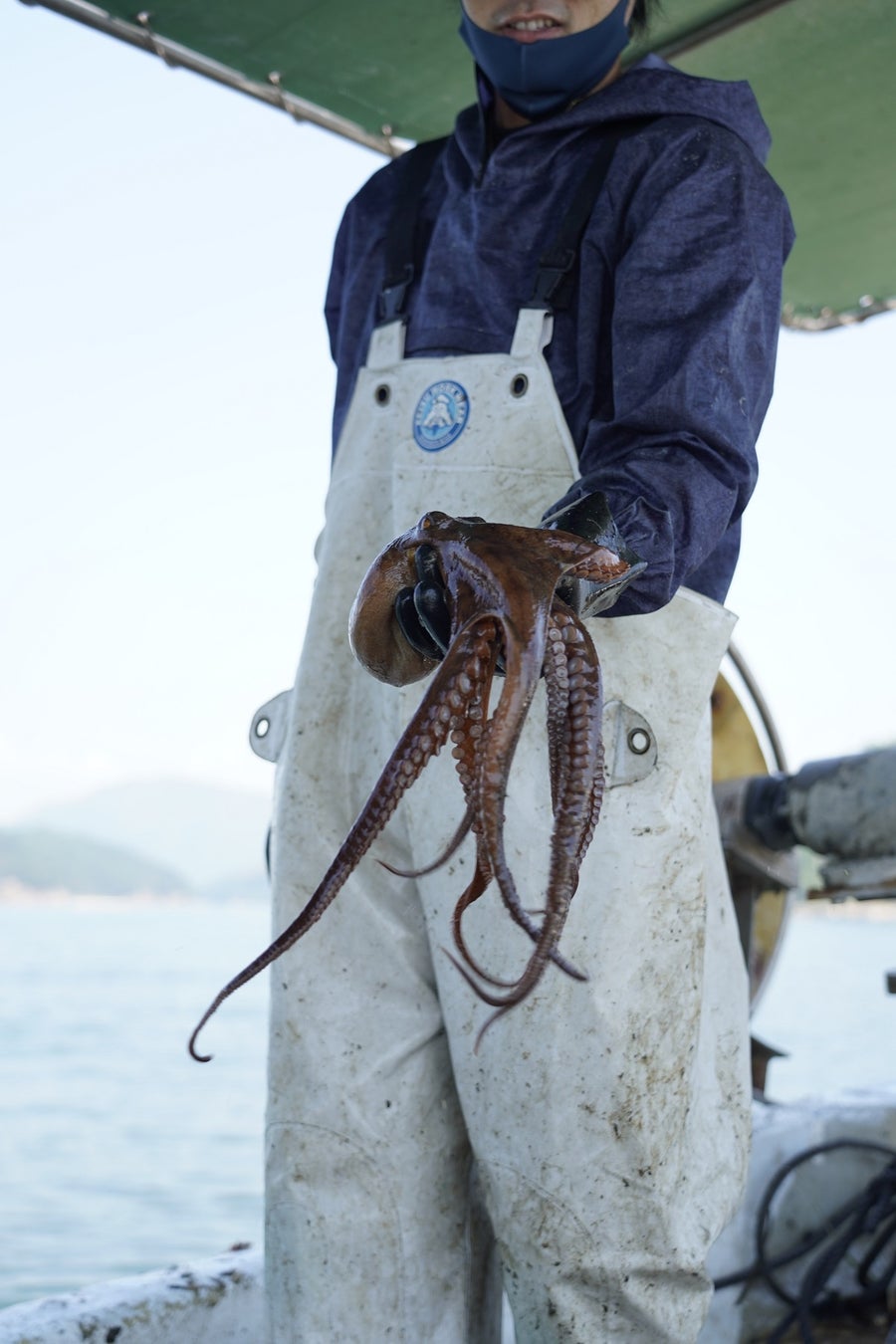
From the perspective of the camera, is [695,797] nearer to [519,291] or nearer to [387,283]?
[519,291]

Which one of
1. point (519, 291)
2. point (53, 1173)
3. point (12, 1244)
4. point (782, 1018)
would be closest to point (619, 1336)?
point (519, 291)

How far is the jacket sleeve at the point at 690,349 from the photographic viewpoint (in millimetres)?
1388

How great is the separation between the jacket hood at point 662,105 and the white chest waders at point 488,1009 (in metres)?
0.28

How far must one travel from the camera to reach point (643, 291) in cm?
155

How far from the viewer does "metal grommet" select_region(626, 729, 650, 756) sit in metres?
1.57

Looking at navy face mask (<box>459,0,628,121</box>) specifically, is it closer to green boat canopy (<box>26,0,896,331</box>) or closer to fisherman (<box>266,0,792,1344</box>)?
fisherman (<box>266,0,792,1344</box>)

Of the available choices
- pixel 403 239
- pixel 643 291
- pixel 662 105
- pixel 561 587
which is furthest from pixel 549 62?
pixel 561 587

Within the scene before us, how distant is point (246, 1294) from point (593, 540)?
1414mm

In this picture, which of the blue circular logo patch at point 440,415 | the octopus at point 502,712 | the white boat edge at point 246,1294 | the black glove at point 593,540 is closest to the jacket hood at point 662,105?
the blue circular logo patch at point 440,415

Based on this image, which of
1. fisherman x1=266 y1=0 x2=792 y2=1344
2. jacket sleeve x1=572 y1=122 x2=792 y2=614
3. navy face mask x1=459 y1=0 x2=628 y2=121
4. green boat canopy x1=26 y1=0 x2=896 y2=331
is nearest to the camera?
jacket sleeve x1=572 y1=122 x2=792 y2=614

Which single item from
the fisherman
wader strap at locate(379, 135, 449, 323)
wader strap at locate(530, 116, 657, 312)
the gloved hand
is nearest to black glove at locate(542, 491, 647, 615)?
the gloved hand

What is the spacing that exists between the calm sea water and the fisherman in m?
0.81

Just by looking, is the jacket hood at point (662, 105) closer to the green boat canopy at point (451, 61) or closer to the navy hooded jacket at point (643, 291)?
the navy hooded jacket at point (643, 291)

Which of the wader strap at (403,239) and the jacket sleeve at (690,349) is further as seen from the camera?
the wader strap at (403,239)
